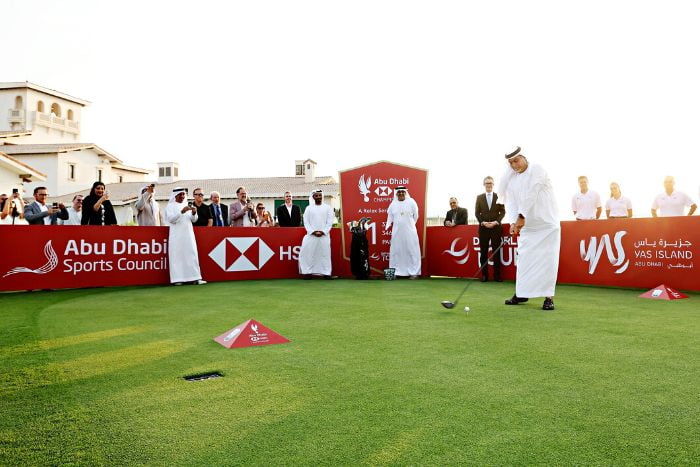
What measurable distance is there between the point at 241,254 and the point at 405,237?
3566 millimetres

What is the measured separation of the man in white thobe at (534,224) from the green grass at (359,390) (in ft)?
2.37

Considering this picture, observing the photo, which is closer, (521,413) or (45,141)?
(521,413)

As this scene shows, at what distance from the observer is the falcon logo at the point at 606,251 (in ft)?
30.2

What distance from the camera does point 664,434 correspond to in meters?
2.34

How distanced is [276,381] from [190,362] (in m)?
0.87

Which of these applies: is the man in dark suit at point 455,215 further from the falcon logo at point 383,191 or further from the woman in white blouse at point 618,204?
the woman in white blouse at point 618,204

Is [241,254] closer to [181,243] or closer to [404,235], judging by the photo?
[181,243]

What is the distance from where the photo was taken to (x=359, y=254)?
11.5 metres

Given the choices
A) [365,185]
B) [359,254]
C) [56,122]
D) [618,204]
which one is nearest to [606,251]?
[618,204]

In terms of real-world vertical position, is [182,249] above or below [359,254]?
above

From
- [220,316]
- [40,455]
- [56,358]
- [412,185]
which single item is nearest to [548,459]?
[40,455]

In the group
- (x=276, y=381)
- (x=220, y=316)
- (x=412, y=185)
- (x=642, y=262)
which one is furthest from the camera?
(x=412, y=185)

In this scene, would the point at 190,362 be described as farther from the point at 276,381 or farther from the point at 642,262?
the point at 642,262

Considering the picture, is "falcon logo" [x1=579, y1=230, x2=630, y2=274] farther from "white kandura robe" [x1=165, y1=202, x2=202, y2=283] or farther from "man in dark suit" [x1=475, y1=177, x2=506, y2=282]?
"white kandura robe" [x1=165, y1=202, x2=202, y2=283]
